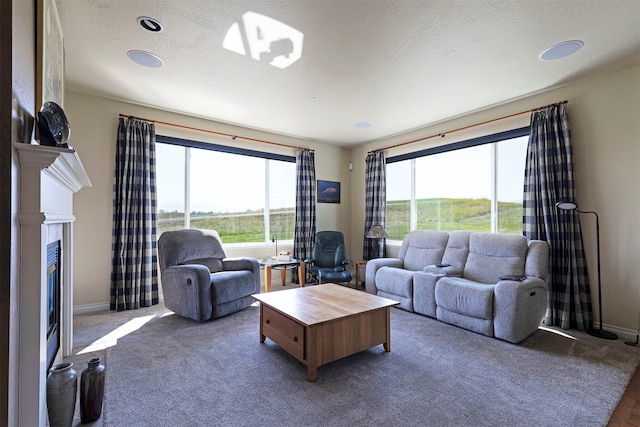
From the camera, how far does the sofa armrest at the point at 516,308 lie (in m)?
2.59

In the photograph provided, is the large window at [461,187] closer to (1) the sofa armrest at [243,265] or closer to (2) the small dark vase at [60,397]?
(1) the sofa armrest at [243,265]

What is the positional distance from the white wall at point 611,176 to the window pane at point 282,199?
149 inches

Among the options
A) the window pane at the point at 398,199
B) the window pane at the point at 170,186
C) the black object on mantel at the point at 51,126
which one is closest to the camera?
the black object on mantel at the point at 51,126

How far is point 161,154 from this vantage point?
157 inches

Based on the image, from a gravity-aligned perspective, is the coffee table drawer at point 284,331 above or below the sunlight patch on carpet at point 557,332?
above

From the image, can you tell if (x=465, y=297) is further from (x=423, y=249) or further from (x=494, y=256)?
(x=423, y=249)

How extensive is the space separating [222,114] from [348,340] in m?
3.37

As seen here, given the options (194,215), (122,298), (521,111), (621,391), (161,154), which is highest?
(521,111)

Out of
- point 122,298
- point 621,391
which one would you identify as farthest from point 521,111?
point 122,298

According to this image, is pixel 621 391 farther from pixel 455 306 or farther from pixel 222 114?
pixel 222 114

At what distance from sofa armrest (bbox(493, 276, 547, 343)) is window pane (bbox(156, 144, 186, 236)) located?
3.99 metres

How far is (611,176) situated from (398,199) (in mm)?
2654

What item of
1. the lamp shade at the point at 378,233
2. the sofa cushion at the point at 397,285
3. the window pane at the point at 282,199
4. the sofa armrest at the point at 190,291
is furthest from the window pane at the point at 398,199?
the sofa armrest at the point at 190,291

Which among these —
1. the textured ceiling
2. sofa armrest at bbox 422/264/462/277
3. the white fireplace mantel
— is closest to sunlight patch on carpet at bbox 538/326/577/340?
Result: sofa armrest at bbox 422/264/462/277
